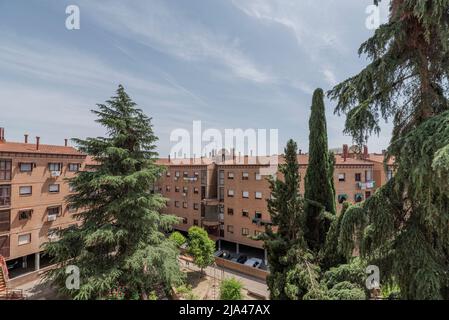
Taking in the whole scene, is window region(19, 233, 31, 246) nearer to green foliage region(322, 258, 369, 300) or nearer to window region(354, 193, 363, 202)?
green foliage region(322, 258, 369, 300)

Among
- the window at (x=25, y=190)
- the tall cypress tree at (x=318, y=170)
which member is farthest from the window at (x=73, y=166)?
the tall cypress tree at (x=318, y=170)

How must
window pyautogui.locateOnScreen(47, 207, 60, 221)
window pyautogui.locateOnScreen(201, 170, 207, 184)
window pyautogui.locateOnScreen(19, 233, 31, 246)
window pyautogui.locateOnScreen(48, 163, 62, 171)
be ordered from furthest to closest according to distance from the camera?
window pyautogui.locateOnScreen(201, 170, 207, 184) → window pyautogui.locateOnScreen(48, 163, 62, 171) → window pyautogui.locateOnScreen(47, 207, 60, 221) → window pyautogui.locateOnScreen(19, 233, 31, 246)

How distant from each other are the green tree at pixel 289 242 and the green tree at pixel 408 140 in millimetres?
Result: 3587

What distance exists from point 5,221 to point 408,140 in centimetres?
2315

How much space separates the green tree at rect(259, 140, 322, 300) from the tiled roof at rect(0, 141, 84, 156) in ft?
58.9

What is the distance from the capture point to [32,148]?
1844 cm

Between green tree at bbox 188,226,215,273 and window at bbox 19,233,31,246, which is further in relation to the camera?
window at bbox 19,233,31,246

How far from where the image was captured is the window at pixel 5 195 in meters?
16.1

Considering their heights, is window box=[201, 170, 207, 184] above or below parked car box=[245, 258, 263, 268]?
above

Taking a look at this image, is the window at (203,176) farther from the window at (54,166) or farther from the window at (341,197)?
the window at (341,197)

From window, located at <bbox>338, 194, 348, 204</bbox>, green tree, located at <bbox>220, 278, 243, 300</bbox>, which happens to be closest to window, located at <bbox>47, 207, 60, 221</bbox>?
green tree, located at <bbox>220, 278, 243, 300</bbox>

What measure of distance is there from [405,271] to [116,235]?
9.20m

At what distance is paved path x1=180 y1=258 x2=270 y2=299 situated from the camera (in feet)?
51.9

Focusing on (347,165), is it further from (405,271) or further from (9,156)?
(9,156)
